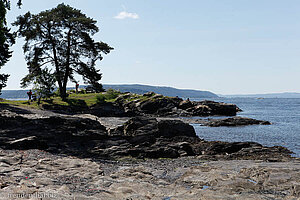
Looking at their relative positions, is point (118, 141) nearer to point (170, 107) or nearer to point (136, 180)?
point (136, 180)

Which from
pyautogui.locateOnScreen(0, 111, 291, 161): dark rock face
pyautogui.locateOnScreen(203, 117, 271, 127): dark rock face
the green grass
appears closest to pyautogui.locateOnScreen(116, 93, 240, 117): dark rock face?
the green grass

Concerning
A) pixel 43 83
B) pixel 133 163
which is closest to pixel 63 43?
pixel 43 83

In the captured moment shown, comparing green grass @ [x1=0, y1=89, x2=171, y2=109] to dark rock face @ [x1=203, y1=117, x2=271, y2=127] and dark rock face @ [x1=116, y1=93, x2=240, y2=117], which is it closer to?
dark rock face @ [x1=116, y1=93, x2=240, y2=117]

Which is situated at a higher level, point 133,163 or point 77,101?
point 77,101

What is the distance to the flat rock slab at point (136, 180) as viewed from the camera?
1003 cm

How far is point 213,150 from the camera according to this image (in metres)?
22.4

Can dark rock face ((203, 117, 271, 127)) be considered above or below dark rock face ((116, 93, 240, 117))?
below

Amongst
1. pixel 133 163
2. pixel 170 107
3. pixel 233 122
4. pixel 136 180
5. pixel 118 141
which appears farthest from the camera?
pixel 170 107

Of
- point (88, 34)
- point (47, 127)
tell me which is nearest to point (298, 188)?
Result: point (47, 127)

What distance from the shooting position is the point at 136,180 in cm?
1275

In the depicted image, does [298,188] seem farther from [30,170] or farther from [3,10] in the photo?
[3,10]

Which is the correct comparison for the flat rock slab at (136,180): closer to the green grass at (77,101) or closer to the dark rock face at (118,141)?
the dark rock face at (118,141)

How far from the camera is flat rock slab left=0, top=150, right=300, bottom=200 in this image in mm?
10031

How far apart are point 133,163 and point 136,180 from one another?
4.91m
